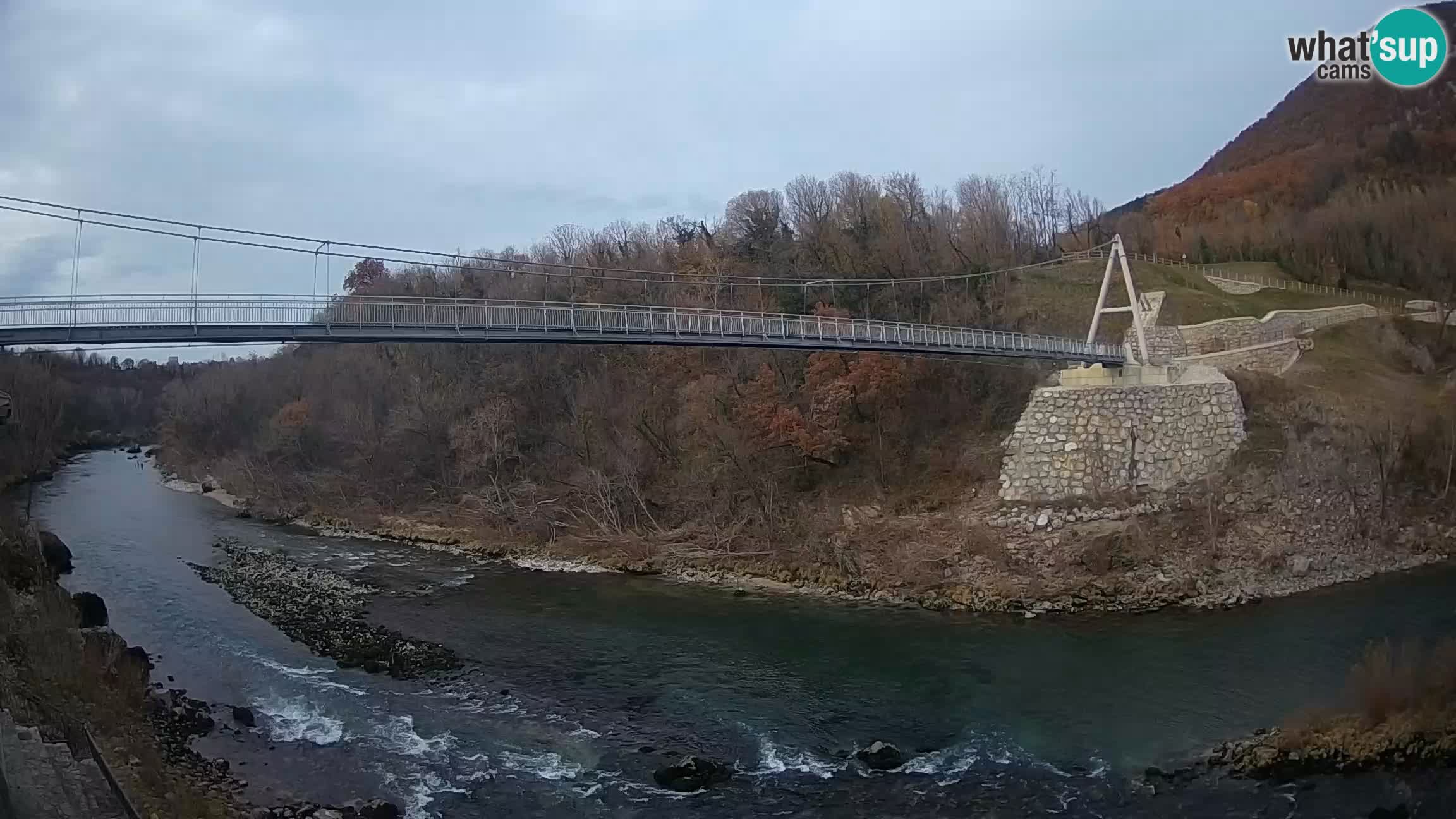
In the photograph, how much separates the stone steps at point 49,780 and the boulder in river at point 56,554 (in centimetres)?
1445

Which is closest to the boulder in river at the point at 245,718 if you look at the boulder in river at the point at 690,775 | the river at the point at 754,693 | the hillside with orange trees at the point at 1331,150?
the river at the point at 754,693

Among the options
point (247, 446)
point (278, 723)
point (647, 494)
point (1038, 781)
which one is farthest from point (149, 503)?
point (1038, 781)

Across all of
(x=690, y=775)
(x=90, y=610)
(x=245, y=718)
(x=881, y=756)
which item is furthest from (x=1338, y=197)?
(x=90, y=610)

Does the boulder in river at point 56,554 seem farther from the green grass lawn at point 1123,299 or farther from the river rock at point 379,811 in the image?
the green grass lawn at point 1123,299

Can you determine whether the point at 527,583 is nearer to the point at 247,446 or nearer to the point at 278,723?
the point at 278,723

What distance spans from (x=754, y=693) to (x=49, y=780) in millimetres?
9274

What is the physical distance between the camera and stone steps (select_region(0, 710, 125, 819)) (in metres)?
8.74

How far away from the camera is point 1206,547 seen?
→ 19.6 meters

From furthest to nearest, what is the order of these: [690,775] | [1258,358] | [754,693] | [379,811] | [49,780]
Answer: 1. [1258,358]
2. [754,693]
3. [690,775]
4. [379,811]
5. [49,780]

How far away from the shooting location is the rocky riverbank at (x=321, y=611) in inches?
645

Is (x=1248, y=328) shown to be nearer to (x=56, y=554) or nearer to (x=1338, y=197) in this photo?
(x=1338, y=197)

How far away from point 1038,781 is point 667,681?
6480 millimetres

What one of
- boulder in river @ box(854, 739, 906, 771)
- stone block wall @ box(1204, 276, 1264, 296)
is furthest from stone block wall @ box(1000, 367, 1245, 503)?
stone block wall @ box(1204, 276, 1264, 296)

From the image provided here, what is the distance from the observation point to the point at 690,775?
443 inches
